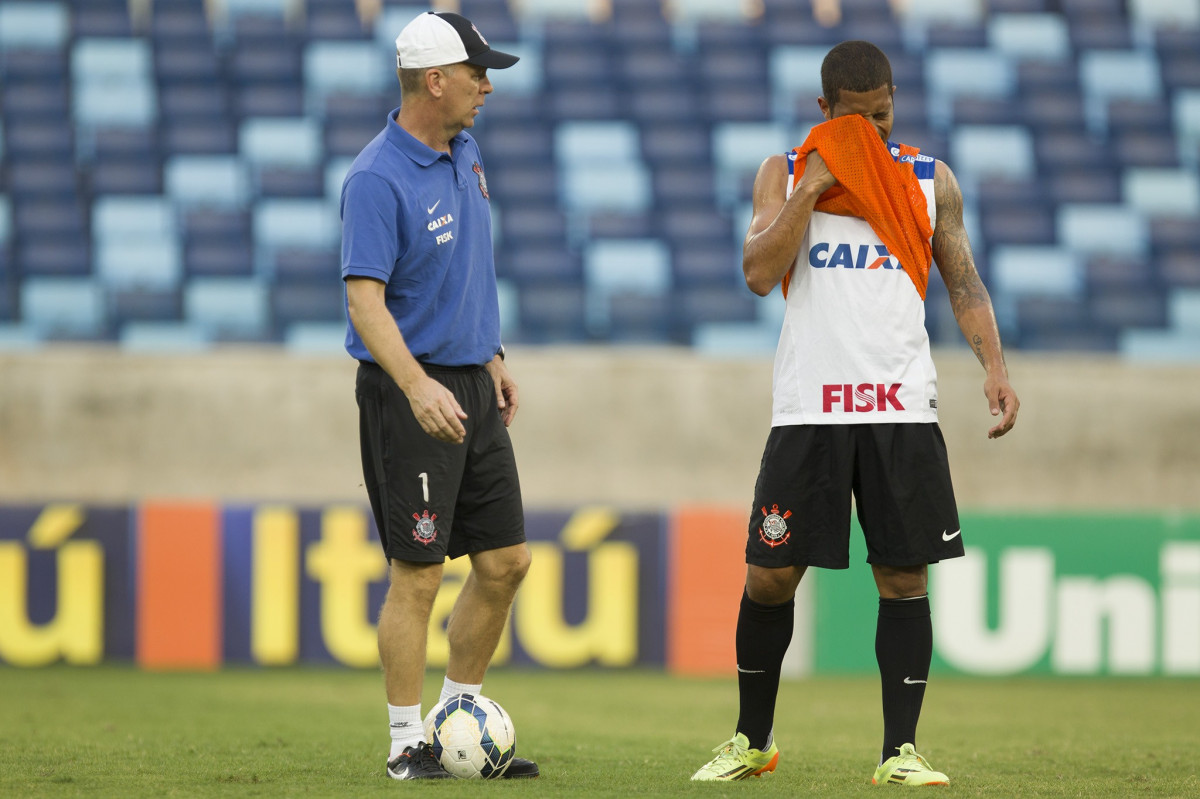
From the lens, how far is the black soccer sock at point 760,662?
12.2 feet

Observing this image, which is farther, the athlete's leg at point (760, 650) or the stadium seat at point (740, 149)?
the stadium seat at point (740, 149)

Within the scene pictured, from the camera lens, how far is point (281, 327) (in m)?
9.38

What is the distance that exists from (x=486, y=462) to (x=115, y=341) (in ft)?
20.5

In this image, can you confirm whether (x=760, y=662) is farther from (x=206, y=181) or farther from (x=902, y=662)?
(x=206, y=181)

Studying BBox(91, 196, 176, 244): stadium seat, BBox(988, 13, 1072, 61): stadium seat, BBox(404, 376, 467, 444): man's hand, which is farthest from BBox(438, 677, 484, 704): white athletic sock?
BBox(988, 13, 1072, 61): stadium seat

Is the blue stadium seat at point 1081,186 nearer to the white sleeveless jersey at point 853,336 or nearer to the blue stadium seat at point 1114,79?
the blue stadium seat at point 1114,79

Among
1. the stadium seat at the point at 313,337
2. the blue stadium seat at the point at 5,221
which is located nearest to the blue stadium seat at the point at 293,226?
the stadium seat at the point at 313,337

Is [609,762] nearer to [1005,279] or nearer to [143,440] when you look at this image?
[143,440]

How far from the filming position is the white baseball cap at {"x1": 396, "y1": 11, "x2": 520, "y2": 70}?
12.0 ft

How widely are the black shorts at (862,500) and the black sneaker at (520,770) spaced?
81 cm

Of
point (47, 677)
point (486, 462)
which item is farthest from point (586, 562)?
point (486, 462)

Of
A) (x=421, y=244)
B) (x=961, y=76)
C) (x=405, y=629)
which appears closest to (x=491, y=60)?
(x=421, y=244)

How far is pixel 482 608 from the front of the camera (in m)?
3.80

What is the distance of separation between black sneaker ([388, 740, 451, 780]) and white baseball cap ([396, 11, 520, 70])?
1771mm
